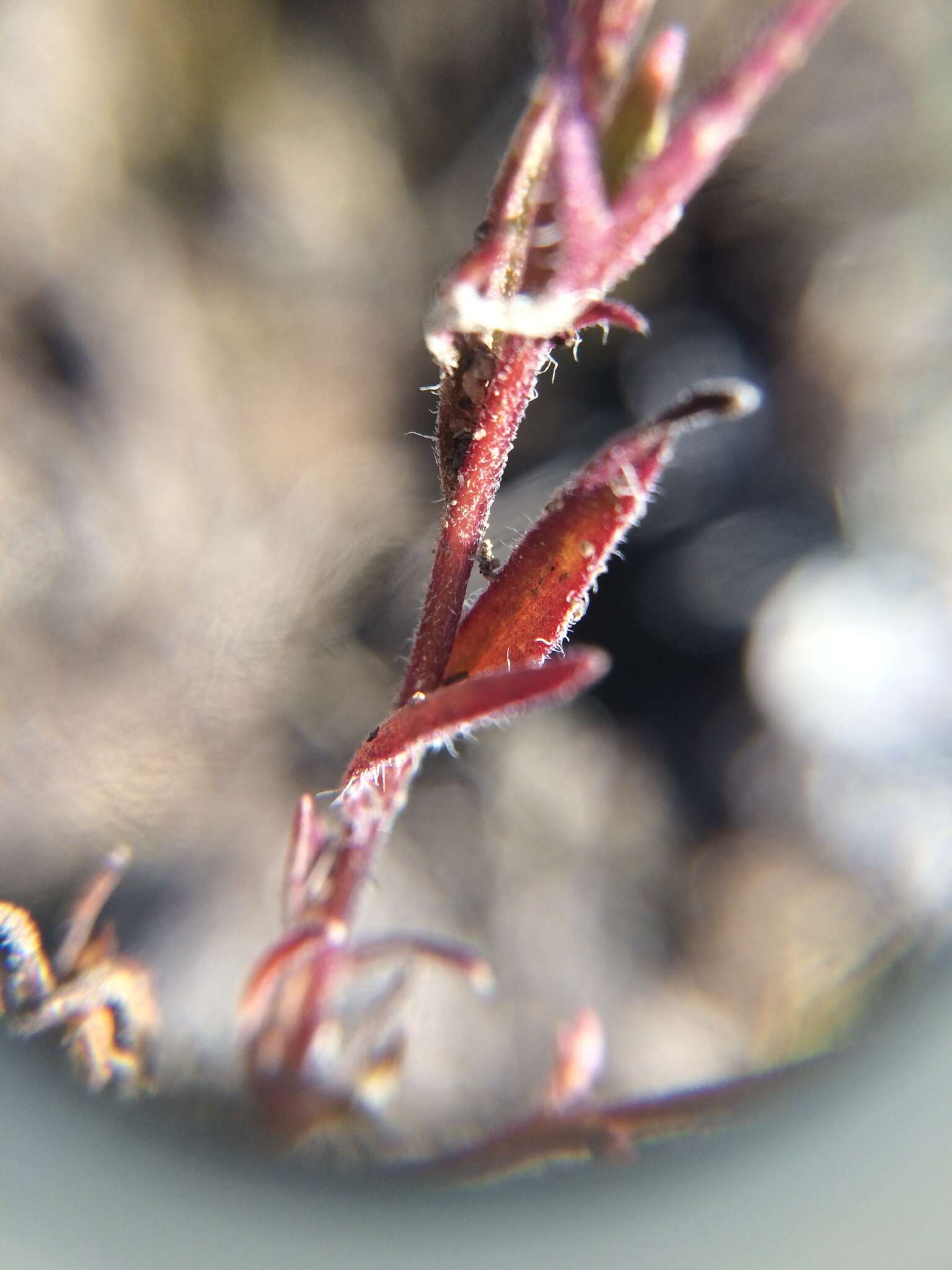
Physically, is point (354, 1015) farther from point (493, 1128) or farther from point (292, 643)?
point (292, 643)

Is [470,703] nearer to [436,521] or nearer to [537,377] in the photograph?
[537,377]

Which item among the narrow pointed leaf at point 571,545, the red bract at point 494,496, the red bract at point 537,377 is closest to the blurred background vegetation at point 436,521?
the red bract at point 494,496

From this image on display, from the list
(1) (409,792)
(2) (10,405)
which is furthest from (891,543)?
(2) (10,405)

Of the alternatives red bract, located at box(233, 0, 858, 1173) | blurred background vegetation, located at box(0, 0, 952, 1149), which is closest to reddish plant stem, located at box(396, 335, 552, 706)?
red bract, located at box(233, 0, 858, 1173)

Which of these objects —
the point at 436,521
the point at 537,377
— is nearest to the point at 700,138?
the point at 537,377

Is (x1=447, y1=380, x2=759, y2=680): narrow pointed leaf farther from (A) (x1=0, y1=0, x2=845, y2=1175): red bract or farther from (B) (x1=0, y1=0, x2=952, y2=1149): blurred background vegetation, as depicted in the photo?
(B) (x1=0, y1=0, x2=952, y2=1149): blurred background vegetation

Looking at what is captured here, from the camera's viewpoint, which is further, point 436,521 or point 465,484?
point 436,521

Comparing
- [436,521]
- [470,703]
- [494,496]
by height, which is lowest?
[470,703]
